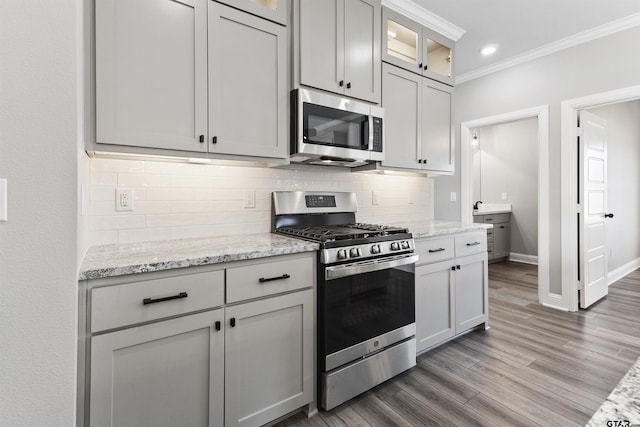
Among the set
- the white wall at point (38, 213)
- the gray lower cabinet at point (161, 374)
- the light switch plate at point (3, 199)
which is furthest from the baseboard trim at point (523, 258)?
the light switch plate at point (3, 199)

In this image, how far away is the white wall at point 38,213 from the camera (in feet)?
3.29

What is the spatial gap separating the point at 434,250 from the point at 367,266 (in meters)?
0.74

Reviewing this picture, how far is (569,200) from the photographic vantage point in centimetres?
323

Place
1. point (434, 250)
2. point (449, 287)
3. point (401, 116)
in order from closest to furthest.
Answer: point (434, 250) < point (449, 287) < point (401, 116)

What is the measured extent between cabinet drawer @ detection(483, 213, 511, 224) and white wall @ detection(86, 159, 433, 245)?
374 centimetres

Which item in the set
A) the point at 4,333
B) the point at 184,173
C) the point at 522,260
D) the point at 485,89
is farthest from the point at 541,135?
the point at 4,333

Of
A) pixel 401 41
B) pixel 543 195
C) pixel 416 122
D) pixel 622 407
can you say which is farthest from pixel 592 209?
pixel 622 407

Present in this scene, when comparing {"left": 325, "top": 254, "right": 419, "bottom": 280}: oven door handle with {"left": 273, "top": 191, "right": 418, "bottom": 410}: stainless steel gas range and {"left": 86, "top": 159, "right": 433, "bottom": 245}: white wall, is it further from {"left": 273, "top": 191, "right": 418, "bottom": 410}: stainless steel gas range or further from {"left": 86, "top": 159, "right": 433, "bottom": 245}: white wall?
{"left": 86, "top": 159, "right": 433, "bottom": 245}: white wall

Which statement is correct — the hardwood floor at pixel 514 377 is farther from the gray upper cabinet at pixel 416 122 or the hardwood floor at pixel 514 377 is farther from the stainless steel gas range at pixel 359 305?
the gray upper cabinet at pixel 416 122

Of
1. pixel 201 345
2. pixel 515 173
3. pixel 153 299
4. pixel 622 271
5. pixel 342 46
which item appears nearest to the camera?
pixel 153 299

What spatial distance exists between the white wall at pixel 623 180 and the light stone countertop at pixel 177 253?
14.9ft

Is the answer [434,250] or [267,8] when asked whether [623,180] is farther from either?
[267,8]

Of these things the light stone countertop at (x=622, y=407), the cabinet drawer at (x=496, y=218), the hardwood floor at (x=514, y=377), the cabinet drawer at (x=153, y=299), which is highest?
the cabinet drawer at (x=496, y=218)

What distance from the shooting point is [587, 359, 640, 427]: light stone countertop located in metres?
0.40
